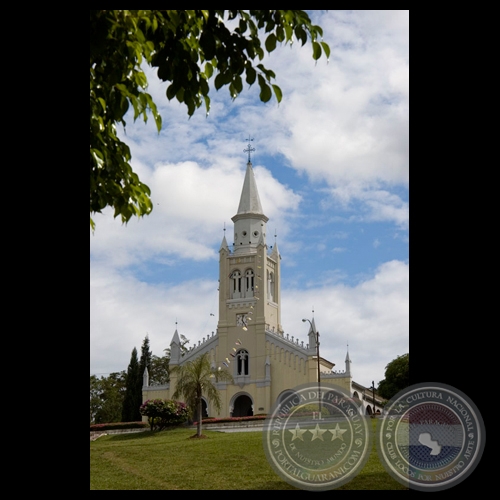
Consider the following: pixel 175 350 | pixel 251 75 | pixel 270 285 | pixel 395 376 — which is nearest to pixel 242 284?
pixel 270 285

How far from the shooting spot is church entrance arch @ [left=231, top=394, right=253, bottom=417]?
40031 mm

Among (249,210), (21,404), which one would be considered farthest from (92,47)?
(249,210)

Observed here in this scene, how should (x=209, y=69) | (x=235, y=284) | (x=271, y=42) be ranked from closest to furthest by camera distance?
(x=271, y=42), (x=209, y=69), (x=235, y=284)

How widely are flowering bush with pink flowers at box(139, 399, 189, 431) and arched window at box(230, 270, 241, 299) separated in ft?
51.0

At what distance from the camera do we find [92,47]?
11.7 feet

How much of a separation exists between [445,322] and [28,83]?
2.36 m

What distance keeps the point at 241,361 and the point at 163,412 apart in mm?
15142

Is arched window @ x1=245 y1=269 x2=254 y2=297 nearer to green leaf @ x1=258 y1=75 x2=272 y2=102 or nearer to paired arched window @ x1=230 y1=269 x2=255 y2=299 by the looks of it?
paired arched window @ x1=230 y1=269 x2=255 y2=299

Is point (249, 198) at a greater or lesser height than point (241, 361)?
greater

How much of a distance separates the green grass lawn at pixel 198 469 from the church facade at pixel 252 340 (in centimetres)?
2165

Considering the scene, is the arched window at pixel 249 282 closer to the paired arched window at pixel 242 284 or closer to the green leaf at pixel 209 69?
the paired arched window at pixel 242 284

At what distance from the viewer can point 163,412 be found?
25.6 metres

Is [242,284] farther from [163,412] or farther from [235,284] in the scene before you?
[163,412]

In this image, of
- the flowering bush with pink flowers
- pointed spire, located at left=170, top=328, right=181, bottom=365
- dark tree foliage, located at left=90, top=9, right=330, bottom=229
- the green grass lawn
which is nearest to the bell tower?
pointed spire, located at left=170, top=328, right=181, bottom=365
